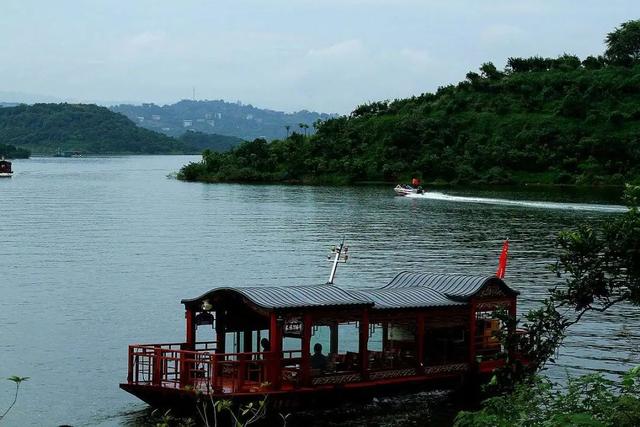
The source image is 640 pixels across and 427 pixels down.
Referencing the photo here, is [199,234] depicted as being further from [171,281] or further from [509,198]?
[509,198]

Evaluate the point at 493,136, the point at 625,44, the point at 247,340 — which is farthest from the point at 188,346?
the point at 625,44

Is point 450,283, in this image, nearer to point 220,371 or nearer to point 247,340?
point 247,340

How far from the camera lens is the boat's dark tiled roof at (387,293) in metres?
26.1

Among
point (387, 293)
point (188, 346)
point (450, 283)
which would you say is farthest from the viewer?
point (450, 283)

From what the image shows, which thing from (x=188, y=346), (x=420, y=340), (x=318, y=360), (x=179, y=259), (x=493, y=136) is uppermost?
(x=493, y=136)

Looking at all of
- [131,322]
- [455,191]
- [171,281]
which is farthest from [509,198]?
[131,322]

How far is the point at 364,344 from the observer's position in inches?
1069

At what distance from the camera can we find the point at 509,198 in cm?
11050

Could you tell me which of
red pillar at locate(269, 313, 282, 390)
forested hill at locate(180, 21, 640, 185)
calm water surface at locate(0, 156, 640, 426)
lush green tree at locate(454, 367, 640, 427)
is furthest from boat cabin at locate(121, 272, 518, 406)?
→ forested hill at locate(180, 21, 640, 185)

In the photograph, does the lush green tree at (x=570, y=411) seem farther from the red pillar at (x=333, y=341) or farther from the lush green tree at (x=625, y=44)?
the lush green tree at (x=625, y=44)

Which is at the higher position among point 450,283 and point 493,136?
point 493,136

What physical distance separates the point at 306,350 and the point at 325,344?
1.20 metres

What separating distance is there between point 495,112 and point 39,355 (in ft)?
410

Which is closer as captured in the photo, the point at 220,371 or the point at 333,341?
the point at 220,371
